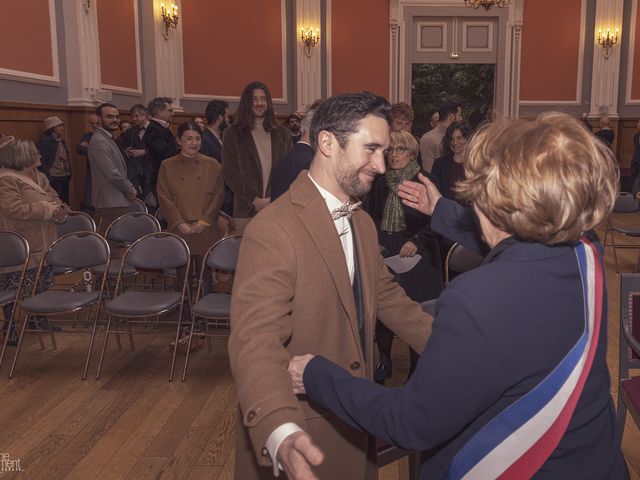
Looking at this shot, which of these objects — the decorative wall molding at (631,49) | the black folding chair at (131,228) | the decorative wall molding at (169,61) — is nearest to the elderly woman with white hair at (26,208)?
the black folding chair at (131,228)

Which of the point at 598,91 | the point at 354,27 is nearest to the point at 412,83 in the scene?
the point at 354,27

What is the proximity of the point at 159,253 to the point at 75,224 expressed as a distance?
1.49 meters

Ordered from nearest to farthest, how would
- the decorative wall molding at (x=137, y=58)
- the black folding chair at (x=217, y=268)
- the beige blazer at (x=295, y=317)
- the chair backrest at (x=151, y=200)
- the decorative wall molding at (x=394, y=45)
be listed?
1. the beige blazer at (x=295, y=317)
2. the black folding chair at (x=217, y=268)
3. the chair backrest at (x=151, y=200)
4. the decorative wall molding at (x=137, y=58)
5. the decorative wall molding at (x=394, y=45)

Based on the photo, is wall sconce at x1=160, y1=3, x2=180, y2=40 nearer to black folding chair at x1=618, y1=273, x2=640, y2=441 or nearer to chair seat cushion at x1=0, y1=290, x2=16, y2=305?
chair seat cushion at x1=0, y1=290, x2=16, y2=305

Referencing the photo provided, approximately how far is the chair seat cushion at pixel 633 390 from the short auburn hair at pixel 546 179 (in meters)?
1.63

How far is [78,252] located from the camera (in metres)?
4.75

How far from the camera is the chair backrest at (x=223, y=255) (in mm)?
4375

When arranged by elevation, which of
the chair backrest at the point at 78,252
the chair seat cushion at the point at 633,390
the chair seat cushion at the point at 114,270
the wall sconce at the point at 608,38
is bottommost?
the chair seat cushion at the point at 633,390

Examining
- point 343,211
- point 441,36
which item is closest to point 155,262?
point 343,211

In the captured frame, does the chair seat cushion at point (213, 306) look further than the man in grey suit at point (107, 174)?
No

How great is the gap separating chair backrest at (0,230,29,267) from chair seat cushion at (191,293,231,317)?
1.43 meters

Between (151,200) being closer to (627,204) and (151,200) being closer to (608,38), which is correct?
(627,204)

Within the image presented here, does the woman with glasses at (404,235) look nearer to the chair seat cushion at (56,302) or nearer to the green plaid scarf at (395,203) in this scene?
the green plaid scarf at (395,203)

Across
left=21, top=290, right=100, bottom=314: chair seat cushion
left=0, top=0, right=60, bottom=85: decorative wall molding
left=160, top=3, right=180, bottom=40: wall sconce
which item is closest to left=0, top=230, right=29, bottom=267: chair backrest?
left=21, top=290, right=100, bottom=314: chair seat cushion
